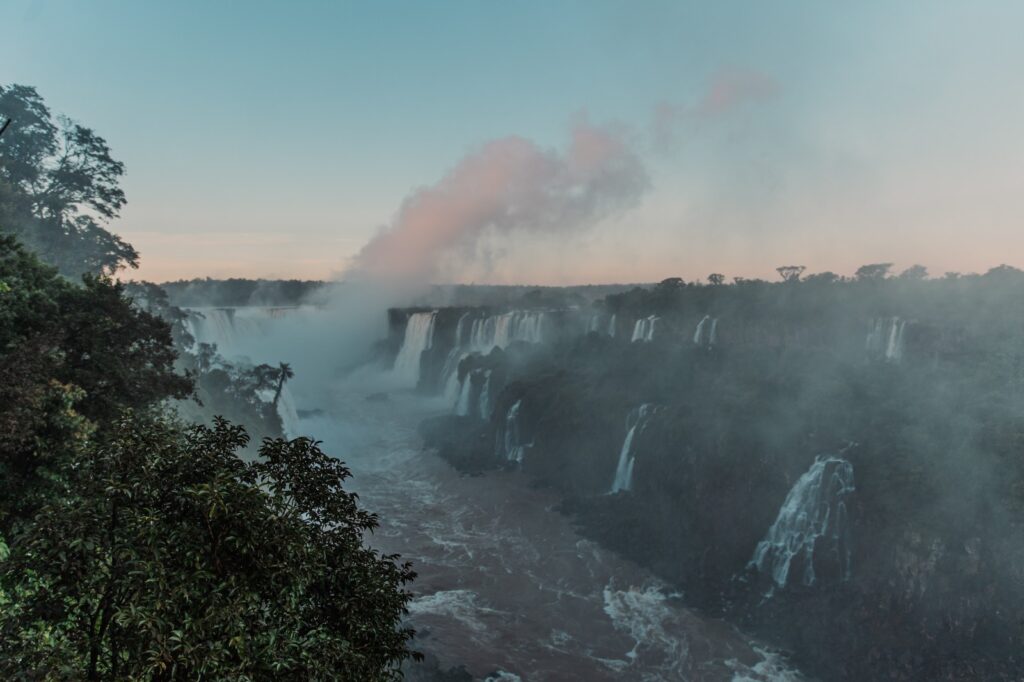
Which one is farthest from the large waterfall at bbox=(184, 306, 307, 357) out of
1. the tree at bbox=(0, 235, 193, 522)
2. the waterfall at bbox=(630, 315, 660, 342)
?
the tree at bbox=(0, 235, 193, 522)

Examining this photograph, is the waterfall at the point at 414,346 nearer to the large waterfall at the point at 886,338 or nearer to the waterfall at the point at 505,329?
the waterfall at the point at 505,329

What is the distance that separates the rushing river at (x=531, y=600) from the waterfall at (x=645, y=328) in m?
27.2

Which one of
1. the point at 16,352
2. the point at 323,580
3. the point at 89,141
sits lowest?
the point at 323,580

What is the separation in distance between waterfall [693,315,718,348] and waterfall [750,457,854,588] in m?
29.3

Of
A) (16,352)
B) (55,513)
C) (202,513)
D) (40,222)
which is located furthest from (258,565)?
(40,222)

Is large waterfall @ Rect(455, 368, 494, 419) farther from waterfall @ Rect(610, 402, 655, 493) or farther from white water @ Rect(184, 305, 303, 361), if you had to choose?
white water @ Rect(184, 305, 303, 361)

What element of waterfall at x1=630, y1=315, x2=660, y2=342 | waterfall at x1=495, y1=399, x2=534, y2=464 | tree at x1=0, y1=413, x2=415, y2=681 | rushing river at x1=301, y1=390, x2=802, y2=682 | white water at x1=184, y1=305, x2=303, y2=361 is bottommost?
rushing river at x1=301, y1=390, x2=802, y2=682

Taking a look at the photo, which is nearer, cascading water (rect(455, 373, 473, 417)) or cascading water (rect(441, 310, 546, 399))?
cascading water (rect(455, 373, 473, 417))

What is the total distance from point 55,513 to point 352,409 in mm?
70589

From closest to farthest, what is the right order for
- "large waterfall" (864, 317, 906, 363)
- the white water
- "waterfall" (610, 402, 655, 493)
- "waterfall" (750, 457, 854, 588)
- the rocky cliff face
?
the rocky cliff face, "waterfall" (750, 457, 854, 588), "waterfall" (610, 402, 655, 493), "large waterfall" (864, 317, 906, 363), the white water

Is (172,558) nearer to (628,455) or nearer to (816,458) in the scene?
(816,458)

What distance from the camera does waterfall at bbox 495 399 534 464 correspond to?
51188 mm

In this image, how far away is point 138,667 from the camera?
588cm

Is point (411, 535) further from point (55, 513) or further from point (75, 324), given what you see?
point (55, 513)
